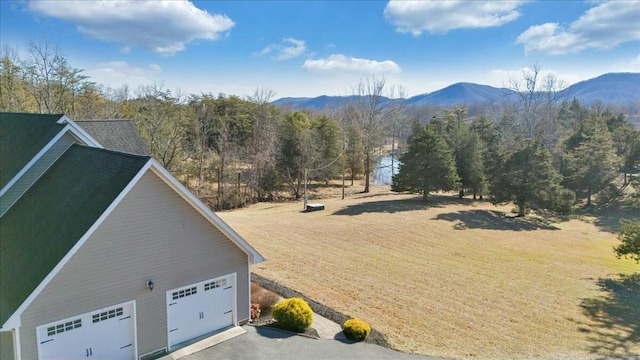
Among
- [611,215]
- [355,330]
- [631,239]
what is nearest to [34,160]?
[355,330]

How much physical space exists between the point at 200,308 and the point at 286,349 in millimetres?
2833

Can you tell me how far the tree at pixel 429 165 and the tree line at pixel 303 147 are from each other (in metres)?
0.10

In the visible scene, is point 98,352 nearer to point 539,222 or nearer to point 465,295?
point 465,295

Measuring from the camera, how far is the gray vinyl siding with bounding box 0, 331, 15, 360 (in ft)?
29.5

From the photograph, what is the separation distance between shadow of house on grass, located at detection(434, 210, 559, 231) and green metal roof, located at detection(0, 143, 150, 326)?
27.0 metres

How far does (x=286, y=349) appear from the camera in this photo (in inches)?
468

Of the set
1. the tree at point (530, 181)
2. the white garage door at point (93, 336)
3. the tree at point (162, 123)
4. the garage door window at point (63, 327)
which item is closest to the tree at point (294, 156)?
the tree at point (162, 123)

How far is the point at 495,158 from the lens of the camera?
40094 mm

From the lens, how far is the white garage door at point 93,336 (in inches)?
372

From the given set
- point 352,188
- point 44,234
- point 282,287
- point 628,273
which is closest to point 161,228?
point 44,234

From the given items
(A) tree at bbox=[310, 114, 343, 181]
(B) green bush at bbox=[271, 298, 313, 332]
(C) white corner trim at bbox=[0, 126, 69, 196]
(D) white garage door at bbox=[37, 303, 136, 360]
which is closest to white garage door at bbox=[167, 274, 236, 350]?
(D) white garage door at bbox=[37, 303, 136, 360]

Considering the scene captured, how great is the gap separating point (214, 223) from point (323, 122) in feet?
153

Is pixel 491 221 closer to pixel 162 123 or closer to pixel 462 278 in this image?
pixel 462 278

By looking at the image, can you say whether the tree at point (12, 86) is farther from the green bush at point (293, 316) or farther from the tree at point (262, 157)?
the green bush at point (293, 316)
